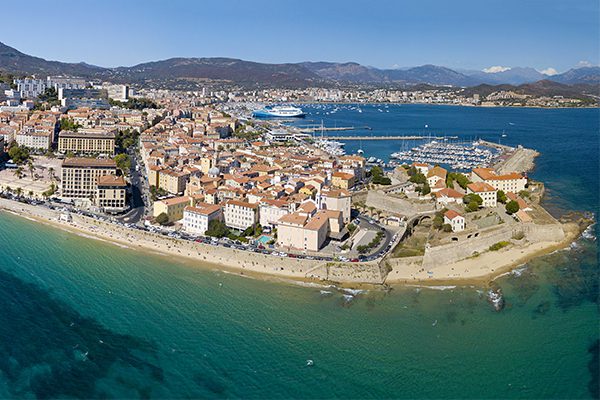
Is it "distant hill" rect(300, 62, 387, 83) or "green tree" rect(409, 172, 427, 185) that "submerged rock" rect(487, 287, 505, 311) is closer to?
"green tree" rect(409, 172, 427, 185)

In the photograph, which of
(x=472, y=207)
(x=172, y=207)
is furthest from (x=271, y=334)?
(x=472, y=207)

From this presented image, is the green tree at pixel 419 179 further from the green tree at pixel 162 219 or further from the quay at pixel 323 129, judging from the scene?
the quay at pixel 323 129

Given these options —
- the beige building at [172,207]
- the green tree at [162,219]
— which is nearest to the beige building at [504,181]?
the beige building at [172,207]

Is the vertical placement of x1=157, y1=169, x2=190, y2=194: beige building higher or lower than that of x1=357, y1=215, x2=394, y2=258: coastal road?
higher

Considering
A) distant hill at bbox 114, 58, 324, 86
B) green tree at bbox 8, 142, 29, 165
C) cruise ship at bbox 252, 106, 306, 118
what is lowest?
green tree at bbox 8, 142, 29, 165

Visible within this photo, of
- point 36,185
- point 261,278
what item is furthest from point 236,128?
point 261,278

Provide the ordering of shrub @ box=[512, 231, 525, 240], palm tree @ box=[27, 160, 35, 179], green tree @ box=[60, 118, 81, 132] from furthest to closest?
green tree @ box=[60, 118, 81, 132], palm tree @ box=[27, 160, 35, 179], shrub @ box=[512, 231, 525, 240]

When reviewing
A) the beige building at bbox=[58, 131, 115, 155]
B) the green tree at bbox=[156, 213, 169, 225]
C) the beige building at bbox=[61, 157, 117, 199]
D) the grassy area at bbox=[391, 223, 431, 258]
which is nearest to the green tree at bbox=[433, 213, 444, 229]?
the grassy area at bbox=[391, 223, 431, 258]
